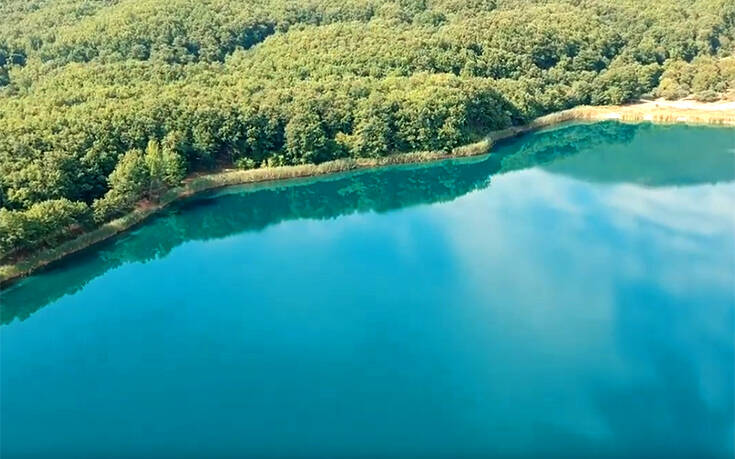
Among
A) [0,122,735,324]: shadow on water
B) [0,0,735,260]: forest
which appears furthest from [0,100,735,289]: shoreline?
[0,0,735,260]: forest

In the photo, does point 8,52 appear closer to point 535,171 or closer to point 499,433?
point 535,171

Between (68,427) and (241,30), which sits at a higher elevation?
(241,30)

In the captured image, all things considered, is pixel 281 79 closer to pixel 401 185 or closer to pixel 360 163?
pixel 360 163

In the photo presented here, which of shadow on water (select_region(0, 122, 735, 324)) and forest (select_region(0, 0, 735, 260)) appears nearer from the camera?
shadow on water (select_region(0, 122, 735, 324))

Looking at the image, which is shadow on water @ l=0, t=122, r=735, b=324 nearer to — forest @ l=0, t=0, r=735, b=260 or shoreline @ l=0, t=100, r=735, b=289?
shoreline @ l=0, t=100, r=735, b=289

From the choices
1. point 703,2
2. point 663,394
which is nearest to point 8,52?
point 663,394
